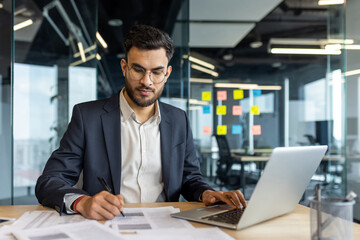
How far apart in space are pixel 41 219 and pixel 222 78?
14.3ft

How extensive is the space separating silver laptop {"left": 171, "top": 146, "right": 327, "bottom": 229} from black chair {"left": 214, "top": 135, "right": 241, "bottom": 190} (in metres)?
3.78

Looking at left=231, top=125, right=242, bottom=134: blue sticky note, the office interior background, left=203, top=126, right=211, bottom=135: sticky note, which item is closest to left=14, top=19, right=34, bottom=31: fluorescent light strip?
the office interior background

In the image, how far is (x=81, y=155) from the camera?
1671 mm

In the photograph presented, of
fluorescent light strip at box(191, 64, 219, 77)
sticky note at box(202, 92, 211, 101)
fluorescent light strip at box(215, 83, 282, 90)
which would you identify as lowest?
sticky note at box(202, 92, 211, 101)

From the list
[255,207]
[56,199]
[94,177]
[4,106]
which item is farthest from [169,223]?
[4,106]

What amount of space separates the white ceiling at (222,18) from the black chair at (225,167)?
1482 millimetres

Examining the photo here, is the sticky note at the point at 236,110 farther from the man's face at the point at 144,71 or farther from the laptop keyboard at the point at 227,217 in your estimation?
the laptop keyboard at the point at 227,217

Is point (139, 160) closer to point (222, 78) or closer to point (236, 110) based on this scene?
point (236, 110)

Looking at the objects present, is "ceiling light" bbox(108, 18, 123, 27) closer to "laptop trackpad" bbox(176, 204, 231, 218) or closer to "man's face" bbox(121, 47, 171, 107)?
"man's face" bbox(121, 47, 171, 107)

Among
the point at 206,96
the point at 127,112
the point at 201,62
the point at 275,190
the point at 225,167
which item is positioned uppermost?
the point at 201,62

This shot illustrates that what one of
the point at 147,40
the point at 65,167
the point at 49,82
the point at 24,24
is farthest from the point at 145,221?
the point at 49,82

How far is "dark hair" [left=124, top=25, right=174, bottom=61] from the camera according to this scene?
1646 mm

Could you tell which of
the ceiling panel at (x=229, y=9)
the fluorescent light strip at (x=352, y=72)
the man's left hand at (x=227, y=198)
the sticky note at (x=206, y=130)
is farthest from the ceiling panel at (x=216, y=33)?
the man's left hand at (x=227, y=198)

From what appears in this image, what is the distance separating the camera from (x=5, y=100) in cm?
443
